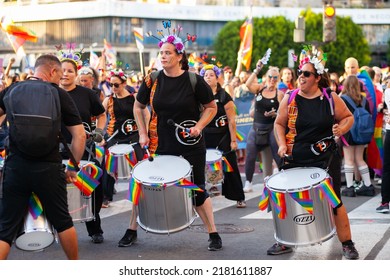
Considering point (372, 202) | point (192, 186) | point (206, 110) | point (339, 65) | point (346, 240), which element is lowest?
point (339, 65)

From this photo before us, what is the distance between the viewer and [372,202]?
1188 cm

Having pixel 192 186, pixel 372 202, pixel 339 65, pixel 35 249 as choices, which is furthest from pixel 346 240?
pixel 339 65

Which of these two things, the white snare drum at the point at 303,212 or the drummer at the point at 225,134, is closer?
the white snare drum at the point at 303,212

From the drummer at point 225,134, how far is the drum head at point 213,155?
30 centimetres

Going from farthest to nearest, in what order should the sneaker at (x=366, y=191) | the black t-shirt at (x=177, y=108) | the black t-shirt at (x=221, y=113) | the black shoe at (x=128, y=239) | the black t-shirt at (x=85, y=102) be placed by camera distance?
the sneaker at (x=366, y=191) → the black t-shirt at (x=221, y=113) → the black t-shirt at (x=85, y=102) → the black shoe at (x=128, y=239) → the black t-shirt at (x=177, y=108)

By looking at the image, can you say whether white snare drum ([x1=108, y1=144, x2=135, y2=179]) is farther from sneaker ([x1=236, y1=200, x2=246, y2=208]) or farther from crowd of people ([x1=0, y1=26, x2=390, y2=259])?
sneaker ([x1=236, y1=200, x2=246, y2=208])

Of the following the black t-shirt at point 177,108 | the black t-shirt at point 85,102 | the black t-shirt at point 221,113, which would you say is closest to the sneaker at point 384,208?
the black t-shirt at point 221,113

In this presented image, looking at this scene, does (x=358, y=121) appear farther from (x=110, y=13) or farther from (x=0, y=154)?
(x=110, y=13)

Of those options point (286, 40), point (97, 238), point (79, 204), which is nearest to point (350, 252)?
point (79, 204)

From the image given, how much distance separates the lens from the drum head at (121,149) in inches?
456

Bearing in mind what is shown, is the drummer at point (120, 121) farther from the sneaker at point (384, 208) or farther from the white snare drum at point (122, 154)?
the sneaker at point (384, 208)

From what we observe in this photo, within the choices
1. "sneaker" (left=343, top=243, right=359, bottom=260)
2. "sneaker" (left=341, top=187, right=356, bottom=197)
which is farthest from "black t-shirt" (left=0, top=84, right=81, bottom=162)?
"sneaker" (left=341, top=187, right=356, bottom=197)

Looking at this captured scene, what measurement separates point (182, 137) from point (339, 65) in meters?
78.4

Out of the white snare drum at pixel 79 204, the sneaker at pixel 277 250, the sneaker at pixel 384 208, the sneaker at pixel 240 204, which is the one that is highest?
the white snare drum at pixel 79 204
